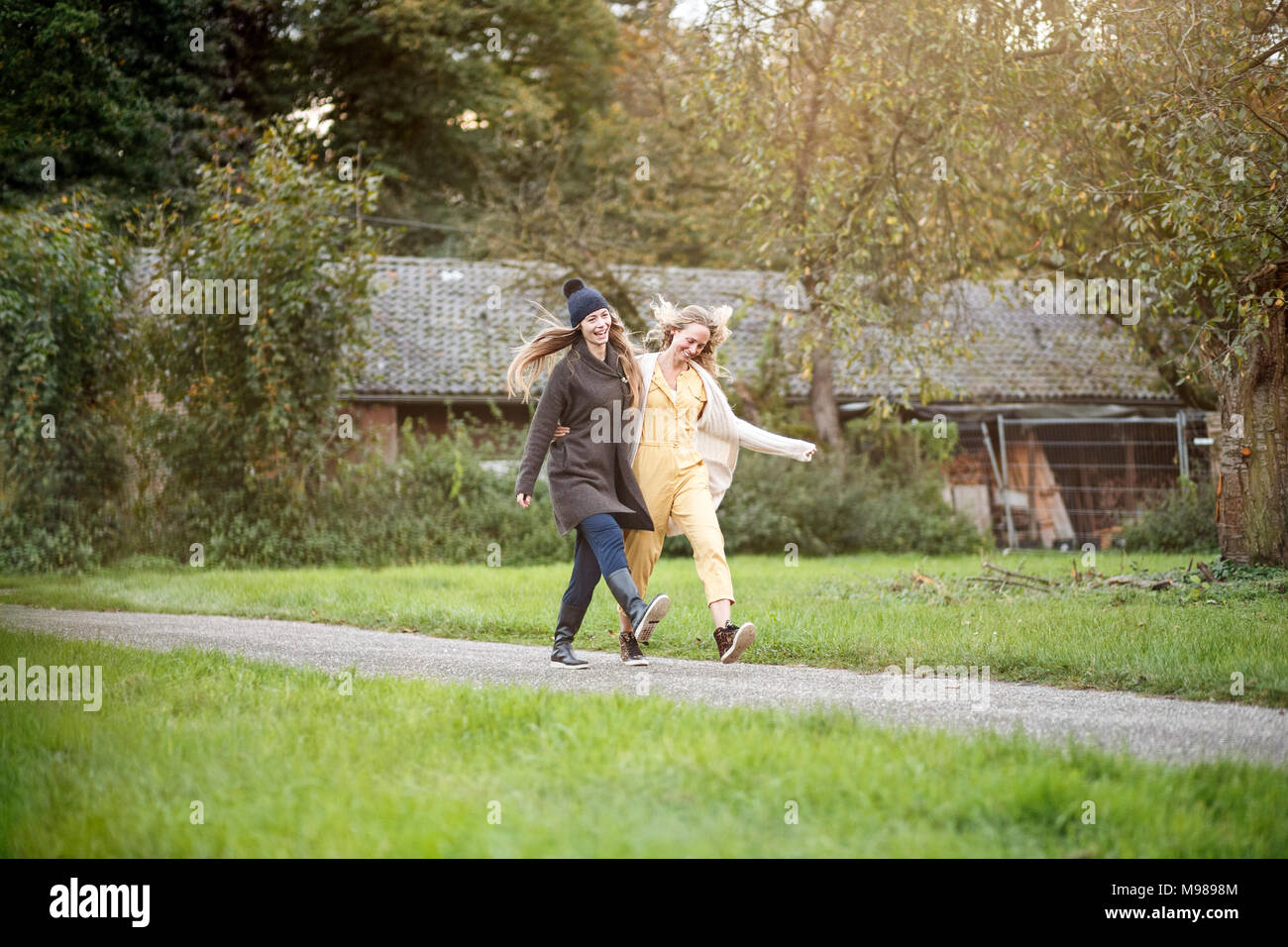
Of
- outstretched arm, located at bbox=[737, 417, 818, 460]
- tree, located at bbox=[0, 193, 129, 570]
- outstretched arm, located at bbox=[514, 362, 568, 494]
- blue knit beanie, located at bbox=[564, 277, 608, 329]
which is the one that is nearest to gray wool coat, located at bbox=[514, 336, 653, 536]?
outstretched arm, located at bbox=[514, 362, 568, 494]

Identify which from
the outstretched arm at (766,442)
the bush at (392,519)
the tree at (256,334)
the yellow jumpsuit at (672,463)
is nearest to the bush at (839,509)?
the bush at (392,519)

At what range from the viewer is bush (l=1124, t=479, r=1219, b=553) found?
59.6ft

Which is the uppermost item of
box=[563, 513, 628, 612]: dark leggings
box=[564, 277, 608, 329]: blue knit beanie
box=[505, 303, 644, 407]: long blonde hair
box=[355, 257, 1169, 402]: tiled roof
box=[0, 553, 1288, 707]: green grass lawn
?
box=[355, 257, 1169, 402]: tiled roof

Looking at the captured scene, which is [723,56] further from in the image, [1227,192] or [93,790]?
[93,790]

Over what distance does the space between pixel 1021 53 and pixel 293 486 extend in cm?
1027

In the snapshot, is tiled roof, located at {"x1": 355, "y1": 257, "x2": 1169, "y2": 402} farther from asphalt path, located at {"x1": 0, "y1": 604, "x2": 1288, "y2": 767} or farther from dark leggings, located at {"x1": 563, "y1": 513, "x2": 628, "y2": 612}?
dark leggings, located at {"x1": 563, "y1": 513, "x2": 628, "y2": 612}

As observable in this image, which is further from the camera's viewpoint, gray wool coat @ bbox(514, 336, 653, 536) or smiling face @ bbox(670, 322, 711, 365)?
smiling face @ bbox(670, 322, 711, 365)

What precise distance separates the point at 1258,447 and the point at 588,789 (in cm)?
955

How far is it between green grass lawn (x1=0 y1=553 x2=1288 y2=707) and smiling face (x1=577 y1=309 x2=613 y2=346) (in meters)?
2.17

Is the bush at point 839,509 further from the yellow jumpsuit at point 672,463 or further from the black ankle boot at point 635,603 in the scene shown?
the black ankle boot at point 635,603

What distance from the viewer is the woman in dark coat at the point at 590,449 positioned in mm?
7215

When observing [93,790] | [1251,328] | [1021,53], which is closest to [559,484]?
[93,790]

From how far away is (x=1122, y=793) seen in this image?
159 inches
